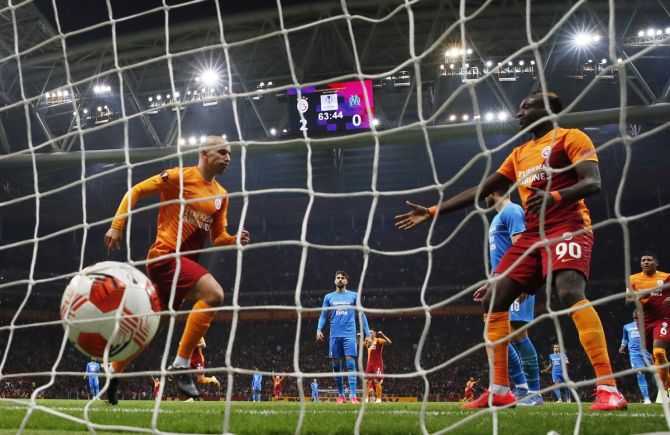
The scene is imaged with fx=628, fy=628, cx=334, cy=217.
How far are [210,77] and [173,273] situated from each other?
9.89 meters

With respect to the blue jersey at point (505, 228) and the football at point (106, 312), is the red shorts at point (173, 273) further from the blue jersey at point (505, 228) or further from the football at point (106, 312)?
the blue jersey at point (505, 228)

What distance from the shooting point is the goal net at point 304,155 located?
4.55 m

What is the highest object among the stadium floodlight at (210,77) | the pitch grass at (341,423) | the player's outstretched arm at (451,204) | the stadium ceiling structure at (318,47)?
the stadium ceiling structure at (318,47)

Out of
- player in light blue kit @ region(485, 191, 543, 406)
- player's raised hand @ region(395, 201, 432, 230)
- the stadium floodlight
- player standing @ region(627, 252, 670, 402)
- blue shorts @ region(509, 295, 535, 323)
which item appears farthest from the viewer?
the stadium floodlight

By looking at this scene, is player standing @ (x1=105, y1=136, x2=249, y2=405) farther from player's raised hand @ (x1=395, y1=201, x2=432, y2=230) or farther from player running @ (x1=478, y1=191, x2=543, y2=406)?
player running @ (x1=478, y1=191, x2=543, y2=406)

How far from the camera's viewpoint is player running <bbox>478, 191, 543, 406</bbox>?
538 centimetres

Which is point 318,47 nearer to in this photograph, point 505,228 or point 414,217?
point 505,228

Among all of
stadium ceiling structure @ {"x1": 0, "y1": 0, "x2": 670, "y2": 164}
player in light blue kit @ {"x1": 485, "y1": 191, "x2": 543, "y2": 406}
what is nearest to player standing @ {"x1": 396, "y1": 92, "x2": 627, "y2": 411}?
player in light blue kit @ {"x1": 485, "y1": 191, "x2": 543, "y2": 406}

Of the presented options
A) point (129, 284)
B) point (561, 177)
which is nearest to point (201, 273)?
point (129, 284)

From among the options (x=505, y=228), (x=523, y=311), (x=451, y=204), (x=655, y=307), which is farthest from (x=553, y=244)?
(x=655, y=307)

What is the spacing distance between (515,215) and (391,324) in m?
21.3

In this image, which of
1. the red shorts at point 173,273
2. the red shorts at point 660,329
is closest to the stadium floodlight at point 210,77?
the red shorts at point 173,273

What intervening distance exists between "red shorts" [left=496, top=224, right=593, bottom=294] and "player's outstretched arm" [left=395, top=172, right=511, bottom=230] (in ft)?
1.29

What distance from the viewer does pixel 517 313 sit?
5898mm
